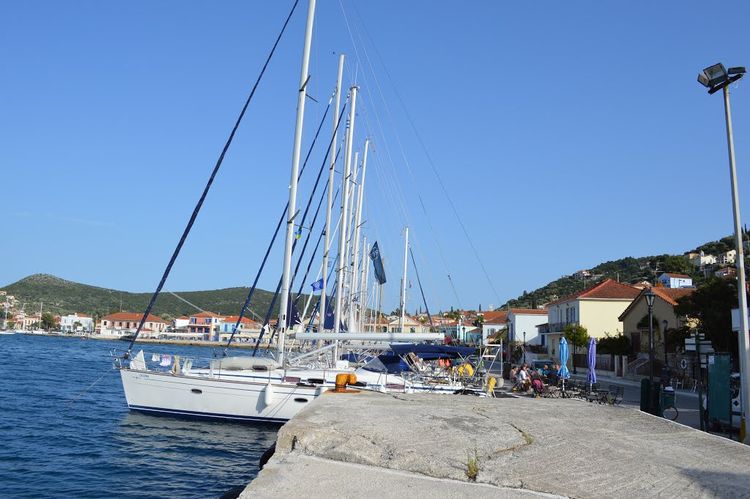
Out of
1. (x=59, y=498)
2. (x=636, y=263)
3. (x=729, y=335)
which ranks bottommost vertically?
(x=59, y=498)

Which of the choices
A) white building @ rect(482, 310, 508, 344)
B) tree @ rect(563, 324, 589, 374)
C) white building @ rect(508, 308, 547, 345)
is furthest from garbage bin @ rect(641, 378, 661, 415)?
white building @ rect(482, 310, 508, 344)

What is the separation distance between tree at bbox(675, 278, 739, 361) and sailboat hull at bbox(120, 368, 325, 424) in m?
24.6

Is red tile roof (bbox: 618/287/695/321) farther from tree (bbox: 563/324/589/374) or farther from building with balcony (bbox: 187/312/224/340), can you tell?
building with balcony (bbox: 187/312/224/340)

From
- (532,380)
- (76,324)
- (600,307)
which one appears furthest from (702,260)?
(76,324)

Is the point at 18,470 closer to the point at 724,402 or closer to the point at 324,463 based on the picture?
the point at 324,463

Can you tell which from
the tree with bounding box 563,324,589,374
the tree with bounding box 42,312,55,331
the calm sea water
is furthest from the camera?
the tree with bounding box 42,312,55,331

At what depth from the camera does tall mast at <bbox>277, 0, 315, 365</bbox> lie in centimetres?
2070

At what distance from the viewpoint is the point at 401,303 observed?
48.5 m

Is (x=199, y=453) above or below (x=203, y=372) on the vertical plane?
below

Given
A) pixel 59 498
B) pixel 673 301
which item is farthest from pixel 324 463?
pixel 673 301

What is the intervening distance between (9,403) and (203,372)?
847cm

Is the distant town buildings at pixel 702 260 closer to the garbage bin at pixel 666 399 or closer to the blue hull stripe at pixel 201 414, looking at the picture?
the garbage bin at pixel 666 399

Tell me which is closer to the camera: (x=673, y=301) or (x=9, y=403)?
(x=9, y=403)

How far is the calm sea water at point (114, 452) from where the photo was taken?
44.8ft
